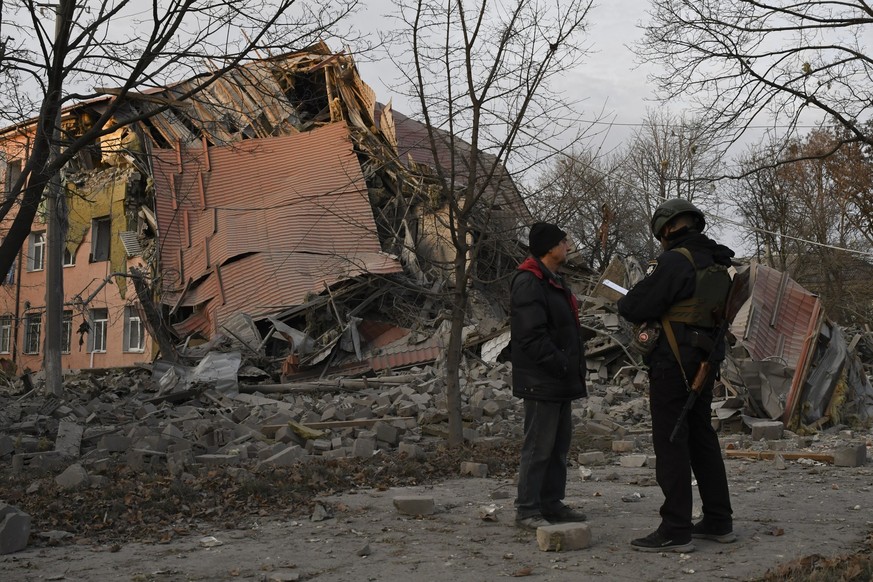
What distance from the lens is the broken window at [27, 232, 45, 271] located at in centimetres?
3276

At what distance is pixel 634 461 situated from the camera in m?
8.93

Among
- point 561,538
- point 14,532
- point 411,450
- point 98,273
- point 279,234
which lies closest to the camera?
point 561,538

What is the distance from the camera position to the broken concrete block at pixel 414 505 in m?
6.14

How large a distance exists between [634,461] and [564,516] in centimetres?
342

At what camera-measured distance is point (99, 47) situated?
30.6 ft

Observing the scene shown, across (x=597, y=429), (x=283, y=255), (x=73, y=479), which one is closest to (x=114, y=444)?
(x=73, y=479)

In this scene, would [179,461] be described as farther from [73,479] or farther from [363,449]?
[363,449]

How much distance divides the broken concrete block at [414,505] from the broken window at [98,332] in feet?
83.5

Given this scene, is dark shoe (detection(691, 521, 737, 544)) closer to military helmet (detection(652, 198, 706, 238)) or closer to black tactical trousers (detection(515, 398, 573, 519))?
black tactical trousers (detection(515, 398, 573, 519))

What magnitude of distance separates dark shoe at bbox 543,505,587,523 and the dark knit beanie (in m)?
1.62

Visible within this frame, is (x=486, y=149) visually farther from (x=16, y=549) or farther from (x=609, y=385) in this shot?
(x=609, y=385)

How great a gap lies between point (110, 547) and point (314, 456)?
12.9 feet

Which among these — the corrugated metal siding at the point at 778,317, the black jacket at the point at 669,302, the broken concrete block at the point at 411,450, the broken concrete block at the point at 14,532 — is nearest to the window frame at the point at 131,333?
the corrugated metal siding at the point at 778,317

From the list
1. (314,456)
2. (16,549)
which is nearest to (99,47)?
(314,456)
